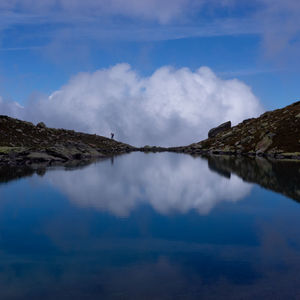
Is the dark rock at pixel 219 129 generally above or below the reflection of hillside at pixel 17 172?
above

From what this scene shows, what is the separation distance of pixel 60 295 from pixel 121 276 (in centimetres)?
248

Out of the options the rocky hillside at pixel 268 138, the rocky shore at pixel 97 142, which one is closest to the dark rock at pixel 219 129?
the rocky hillside at pixel 268 138

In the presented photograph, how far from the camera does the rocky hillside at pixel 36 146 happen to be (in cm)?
7500

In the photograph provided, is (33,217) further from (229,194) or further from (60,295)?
(229,194)

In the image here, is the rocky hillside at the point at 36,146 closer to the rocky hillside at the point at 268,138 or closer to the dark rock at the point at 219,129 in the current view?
the rocky hillside at the point at 268,138

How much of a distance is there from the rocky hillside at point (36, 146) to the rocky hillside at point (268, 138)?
5600cm

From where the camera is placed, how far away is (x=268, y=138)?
119688mm

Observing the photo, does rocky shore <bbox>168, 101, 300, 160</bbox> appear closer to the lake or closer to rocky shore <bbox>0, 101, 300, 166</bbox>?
rocky shore <bbox>0, 101, 300, 166</bbox>

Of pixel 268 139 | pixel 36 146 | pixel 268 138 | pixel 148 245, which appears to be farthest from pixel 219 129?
pixel 148 245

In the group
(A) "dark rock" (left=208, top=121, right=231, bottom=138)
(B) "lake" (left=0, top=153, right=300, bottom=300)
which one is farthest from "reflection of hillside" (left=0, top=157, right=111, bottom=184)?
(A) "dark rock" (left=208, top=121, right=231, bottom=138)

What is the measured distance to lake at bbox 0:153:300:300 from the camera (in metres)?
11.1

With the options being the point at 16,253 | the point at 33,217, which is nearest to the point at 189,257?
the point at 16,253

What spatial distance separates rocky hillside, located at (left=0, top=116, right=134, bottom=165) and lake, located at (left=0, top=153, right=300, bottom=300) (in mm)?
45059

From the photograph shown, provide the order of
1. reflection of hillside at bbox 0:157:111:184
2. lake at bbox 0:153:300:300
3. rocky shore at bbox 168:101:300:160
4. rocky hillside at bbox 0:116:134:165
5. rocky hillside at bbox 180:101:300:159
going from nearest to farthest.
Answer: lake at bbox 0:153:300:300, reflection of hillside at bbox 0:157:111:184, rocky hillside at bbox 0:116:134:165, rocky shore at bbox 168:101:300:160, rocky hillside at bbox 180:101:300:159
